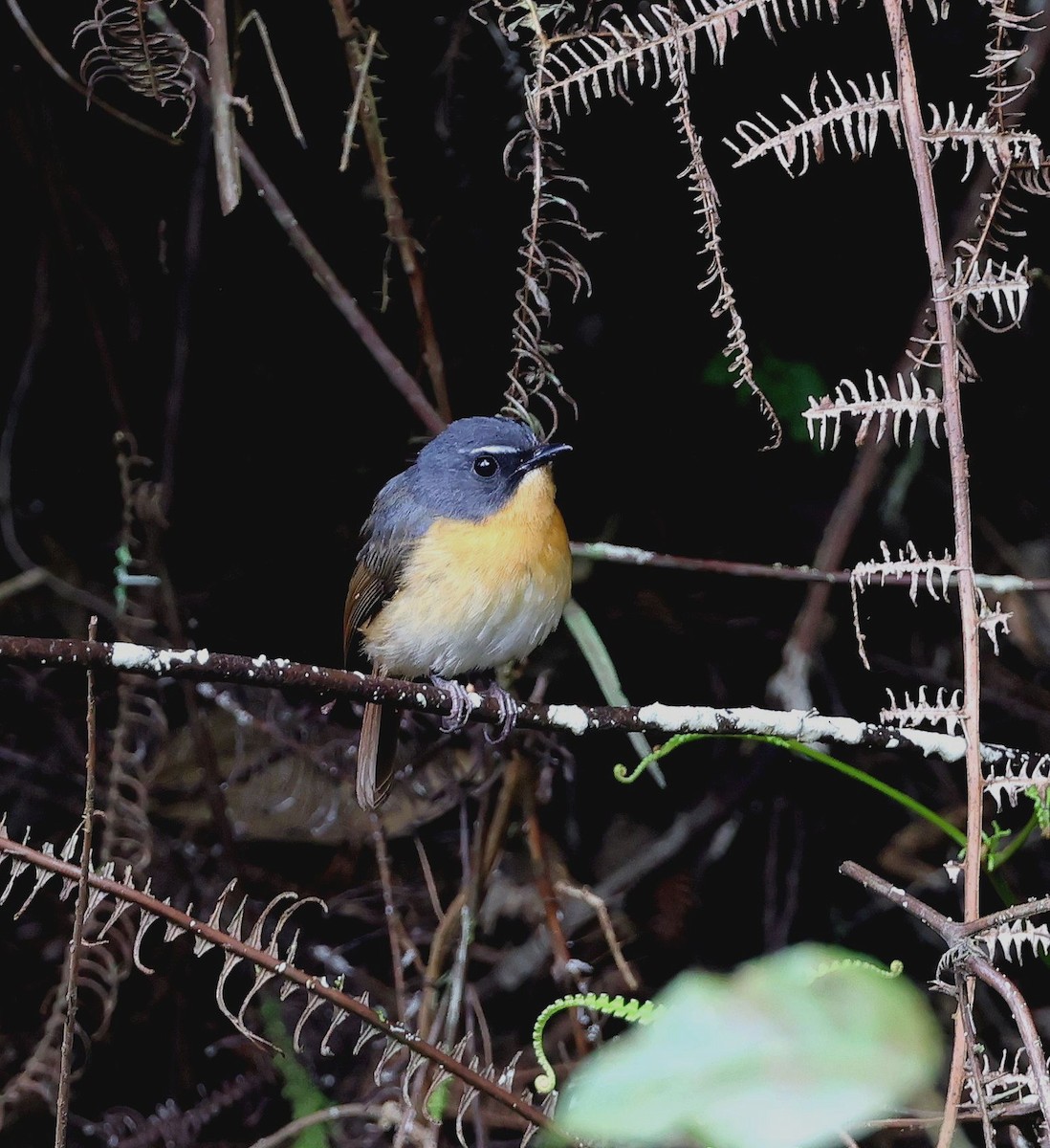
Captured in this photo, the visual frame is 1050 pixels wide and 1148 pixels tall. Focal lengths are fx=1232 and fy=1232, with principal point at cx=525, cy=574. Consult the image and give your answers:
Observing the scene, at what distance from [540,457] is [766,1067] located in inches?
115

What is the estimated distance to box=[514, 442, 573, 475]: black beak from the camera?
10.9 ft

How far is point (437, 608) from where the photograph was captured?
3455mm

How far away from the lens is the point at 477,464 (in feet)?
11.5

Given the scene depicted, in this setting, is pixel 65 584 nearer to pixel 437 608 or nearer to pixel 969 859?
pixel 437 608

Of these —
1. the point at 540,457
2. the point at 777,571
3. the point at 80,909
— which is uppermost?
the point at 540,457

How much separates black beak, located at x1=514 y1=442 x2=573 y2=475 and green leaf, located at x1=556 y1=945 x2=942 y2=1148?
Result: 277cm

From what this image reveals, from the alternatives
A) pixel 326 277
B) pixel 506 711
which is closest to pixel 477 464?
pixel 326 277

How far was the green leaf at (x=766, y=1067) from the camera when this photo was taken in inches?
18.8

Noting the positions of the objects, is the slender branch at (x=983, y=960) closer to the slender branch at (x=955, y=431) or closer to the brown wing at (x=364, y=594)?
the slender branch at (x=955, y=431)

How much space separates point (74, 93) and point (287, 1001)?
9.42ft

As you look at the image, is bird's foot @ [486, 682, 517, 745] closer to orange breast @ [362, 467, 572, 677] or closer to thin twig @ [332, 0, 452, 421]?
orange breast @ [362, 467, 572, 677]

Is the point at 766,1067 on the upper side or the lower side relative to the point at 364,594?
upper

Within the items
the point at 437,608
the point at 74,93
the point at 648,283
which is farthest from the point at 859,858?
the point at 74,93

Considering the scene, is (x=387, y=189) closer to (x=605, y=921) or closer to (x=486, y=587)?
(x=486, y=587)
